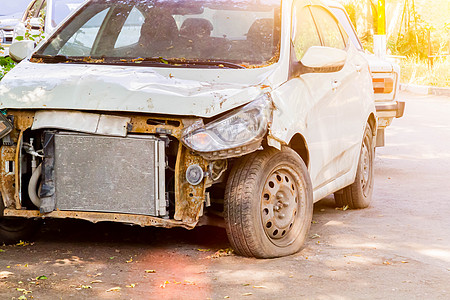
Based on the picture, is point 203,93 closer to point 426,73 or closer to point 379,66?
point 379,66

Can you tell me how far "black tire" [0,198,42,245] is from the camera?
6.25 meters

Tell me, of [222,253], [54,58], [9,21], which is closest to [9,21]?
[9,21]

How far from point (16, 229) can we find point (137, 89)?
1528 mm

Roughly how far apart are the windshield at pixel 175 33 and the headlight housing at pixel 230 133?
2.40ft

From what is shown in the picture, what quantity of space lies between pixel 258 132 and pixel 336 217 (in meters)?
2.51

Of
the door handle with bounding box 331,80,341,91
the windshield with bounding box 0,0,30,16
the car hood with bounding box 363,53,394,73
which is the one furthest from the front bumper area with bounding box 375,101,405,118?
the windshield with bounding box 0,0,30,16

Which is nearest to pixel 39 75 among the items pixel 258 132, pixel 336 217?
pixel 258 132

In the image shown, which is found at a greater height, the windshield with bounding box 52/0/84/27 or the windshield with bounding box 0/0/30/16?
the windshield with bounding box 52/0/84/27

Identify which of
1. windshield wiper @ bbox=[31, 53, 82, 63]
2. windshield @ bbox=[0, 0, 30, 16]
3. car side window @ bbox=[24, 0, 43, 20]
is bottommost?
windshield @ bbox=[0, 0, 30, 16]

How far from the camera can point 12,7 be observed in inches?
808

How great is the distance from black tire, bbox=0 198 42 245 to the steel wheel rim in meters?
1.71

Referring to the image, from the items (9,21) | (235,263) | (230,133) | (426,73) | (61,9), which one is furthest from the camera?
(426,73)

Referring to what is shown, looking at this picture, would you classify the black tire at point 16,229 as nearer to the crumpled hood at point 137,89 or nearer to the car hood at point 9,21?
the crumpled hood at point 137,89

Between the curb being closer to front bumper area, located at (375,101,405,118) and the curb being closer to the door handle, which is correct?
front bumper area, located at (375,101,405,118)
